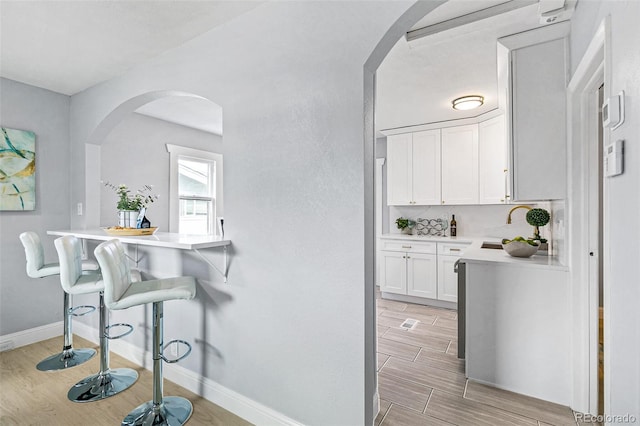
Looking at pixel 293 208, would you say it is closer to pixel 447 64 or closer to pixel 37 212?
pixel 447 64

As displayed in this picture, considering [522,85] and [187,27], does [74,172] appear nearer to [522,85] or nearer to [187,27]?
[187,27]

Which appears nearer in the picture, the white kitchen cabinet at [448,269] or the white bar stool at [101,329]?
the white bar stool at [101,329]

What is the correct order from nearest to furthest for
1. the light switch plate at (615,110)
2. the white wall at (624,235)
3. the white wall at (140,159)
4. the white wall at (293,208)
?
1. the white wall at (624,235)
2. the light switch plate at (615,110)
3. the white wall at (293,208)
4. the white wall at (140,159)

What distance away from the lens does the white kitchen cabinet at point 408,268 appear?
4.23 meters

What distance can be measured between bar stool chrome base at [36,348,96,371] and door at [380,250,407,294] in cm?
351

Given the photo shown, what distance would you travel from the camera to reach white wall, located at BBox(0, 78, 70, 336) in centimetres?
289

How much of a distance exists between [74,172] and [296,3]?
9.68 feet

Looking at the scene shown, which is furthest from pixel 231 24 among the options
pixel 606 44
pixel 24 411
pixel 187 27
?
pixel 24 411

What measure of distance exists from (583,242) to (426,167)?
2763 mm

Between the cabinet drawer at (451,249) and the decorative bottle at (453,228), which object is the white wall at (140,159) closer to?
the cabinet drawer at (451,249)

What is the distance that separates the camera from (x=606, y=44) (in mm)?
1173

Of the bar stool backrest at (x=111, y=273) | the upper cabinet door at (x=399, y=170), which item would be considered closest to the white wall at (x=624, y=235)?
the bar stool backrest at (x=111, y=273)

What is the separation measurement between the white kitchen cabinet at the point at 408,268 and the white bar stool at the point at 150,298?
10.3 ft

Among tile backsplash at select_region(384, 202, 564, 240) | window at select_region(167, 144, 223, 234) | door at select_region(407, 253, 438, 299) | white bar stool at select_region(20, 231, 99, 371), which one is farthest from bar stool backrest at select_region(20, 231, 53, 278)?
tile backsplash at select_region(384, 202, 564, 240)
